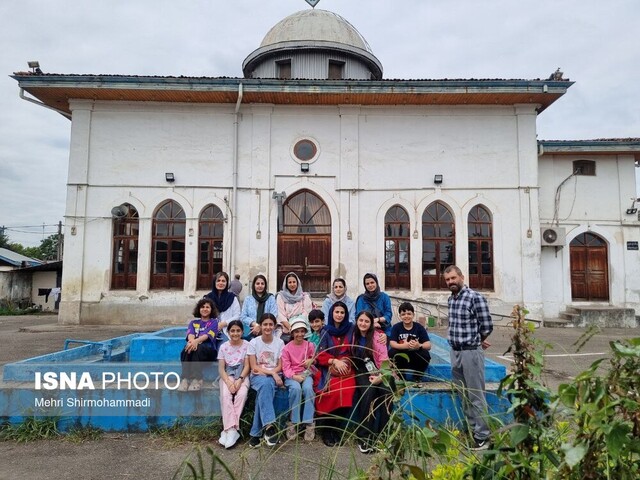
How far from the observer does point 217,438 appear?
4.39 meters

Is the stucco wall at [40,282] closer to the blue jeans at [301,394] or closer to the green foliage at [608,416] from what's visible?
the blue jeans at [301,394]

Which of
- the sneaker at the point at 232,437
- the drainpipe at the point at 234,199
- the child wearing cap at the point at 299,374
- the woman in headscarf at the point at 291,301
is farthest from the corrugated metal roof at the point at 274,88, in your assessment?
the sneaker at the point at 232,437

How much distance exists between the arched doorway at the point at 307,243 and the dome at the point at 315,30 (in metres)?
7.32

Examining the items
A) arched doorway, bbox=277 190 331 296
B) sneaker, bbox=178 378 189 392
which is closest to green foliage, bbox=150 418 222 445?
sneaker, bbox=178 378 189 392

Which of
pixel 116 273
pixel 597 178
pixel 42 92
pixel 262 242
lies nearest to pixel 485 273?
pixel 597 178

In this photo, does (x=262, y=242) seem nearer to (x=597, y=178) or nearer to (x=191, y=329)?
(x=191, y=329)

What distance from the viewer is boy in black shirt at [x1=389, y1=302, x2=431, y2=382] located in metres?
4.75

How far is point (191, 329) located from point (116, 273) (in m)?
8.93

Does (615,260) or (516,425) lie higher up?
(615,260)

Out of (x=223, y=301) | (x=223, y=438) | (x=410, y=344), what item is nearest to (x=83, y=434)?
(x=223, y=438)

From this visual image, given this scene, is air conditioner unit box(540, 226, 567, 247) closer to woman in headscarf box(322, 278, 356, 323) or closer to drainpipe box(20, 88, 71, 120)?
woman in headscarf box(322, 278, 356, 323)

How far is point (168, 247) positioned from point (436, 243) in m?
8.63

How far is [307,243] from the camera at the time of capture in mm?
13078

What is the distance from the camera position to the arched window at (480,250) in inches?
511
